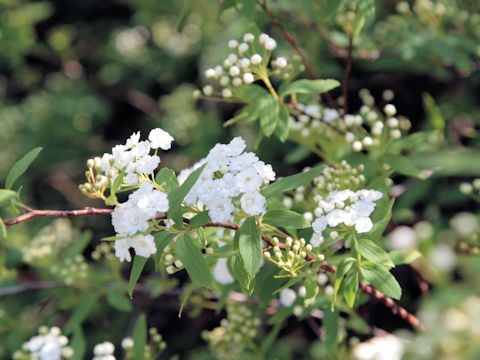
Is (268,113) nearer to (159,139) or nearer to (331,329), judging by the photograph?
(159,139)

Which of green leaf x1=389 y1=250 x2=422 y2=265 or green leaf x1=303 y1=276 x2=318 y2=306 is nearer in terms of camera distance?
green leaf x1=303 y1=276 x2=318 y2=306

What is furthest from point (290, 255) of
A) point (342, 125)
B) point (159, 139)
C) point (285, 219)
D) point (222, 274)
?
point (342, 125)

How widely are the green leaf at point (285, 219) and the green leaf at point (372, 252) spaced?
0.19 m

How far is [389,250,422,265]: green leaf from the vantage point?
229cm

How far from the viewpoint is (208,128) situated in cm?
446

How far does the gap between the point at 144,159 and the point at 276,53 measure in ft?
7.81

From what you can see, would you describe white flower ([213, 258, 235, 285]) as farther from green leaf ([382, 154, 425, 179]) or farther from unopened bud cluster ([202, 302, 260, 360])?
green leaf ([382, 154, 425, 179])

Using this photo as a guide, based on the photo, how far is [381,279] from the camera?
1.98 metres

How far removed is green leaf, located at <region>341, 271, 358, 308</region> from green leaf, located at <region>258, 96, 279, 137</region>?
0.62 meters

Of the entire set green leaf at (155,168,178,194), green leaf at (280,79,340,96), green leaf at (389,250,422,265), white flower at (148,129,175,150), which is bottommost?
green leaf at (389,250,422,265)

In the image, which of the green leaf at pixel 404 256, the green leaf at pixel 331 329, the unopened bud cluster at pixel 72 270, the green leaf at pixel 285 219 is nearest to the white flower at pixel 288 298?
the green leaf at pixel 331 329

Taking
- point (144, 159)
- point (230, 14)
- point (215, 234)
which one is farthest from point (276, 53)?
point (144, 159)

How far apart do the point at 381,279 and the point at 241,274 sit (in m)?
0.43

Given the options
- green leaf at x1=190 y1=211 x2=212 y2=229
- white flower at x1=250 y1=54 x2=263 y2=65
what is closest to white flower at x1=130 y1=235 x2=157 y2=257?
green leaf at x1=190 y1=211 x2=212 y2=229
